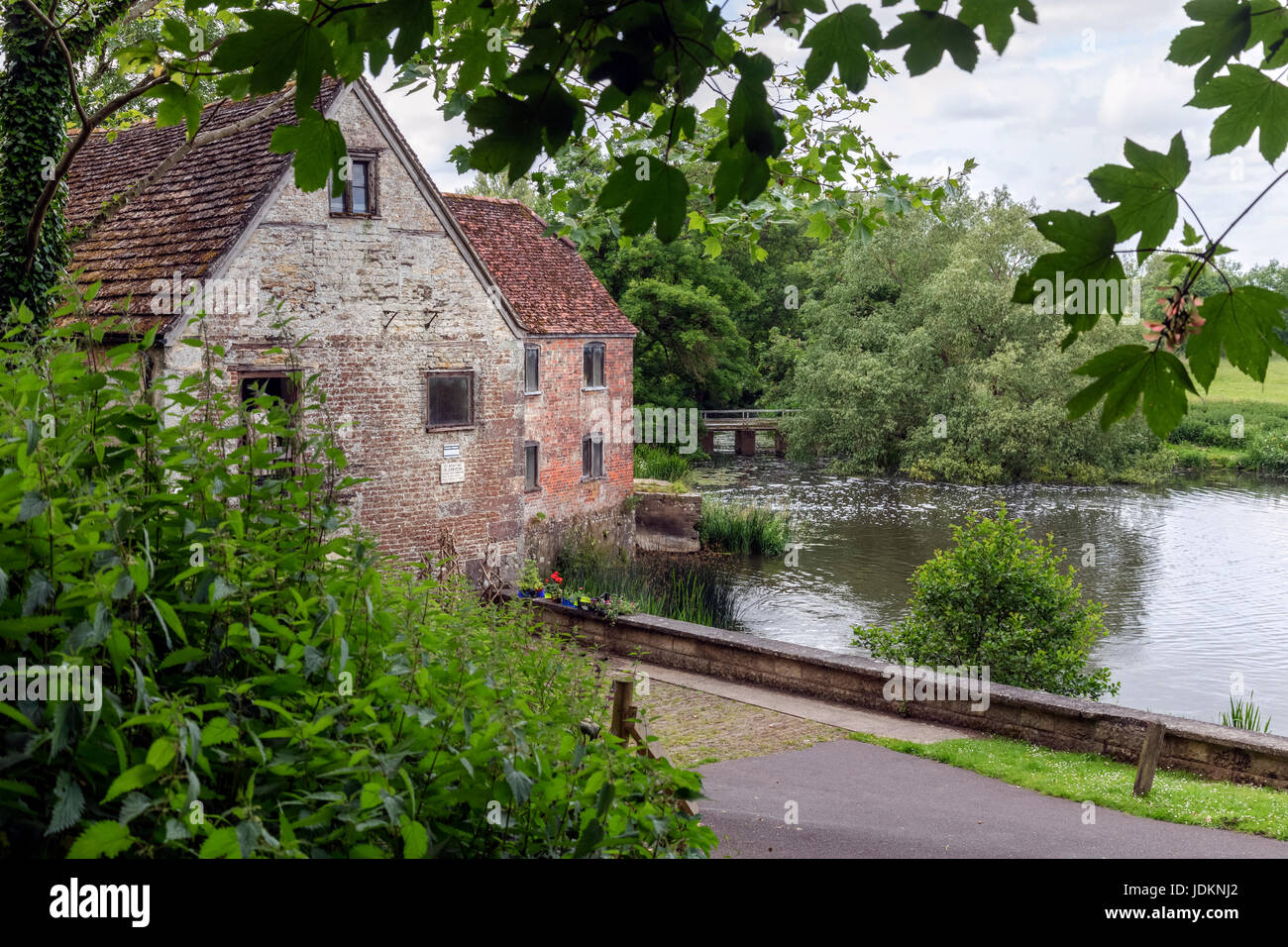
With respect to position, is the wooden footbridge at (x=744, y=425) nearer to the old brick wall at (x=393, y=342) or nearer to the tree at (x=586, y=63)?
the old brick wall at (x=393, y=342)

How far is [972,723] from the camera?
1138 centimetres

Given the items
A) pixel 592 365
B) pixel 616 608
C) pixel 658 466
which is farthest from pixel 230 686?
pixel 658 466

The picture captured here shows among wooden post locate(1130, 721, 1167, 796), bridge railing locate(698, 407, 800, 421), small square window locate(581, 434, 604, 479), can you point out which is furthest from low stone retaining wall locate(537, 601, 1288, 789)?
bridge railing locate(698, 407, 800, 421)

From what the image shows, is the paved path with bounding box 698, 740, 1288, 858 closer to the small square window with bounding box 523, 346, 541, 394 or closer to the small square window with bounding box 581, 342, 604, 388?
the small square window with bounding box 523, 346, 541, 394

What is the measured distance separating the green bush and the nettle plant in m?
10.1

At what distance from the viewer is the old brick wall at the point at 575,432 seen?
94.5 feet

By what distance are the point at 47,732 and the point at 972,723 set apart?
1077 centimetres

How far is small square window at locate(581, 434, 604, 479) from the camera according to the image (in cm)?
3084

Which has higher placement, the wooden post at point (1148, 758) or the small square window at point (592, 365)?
the small square window at point (592, 365)

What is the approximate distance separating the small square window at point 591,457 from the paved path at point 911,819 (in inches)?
831

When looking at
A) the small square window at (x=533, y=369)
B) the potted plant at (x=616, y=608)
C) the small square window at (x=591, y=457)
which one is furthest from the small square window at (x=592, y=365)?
the potted plant at (x=616, y=608)
